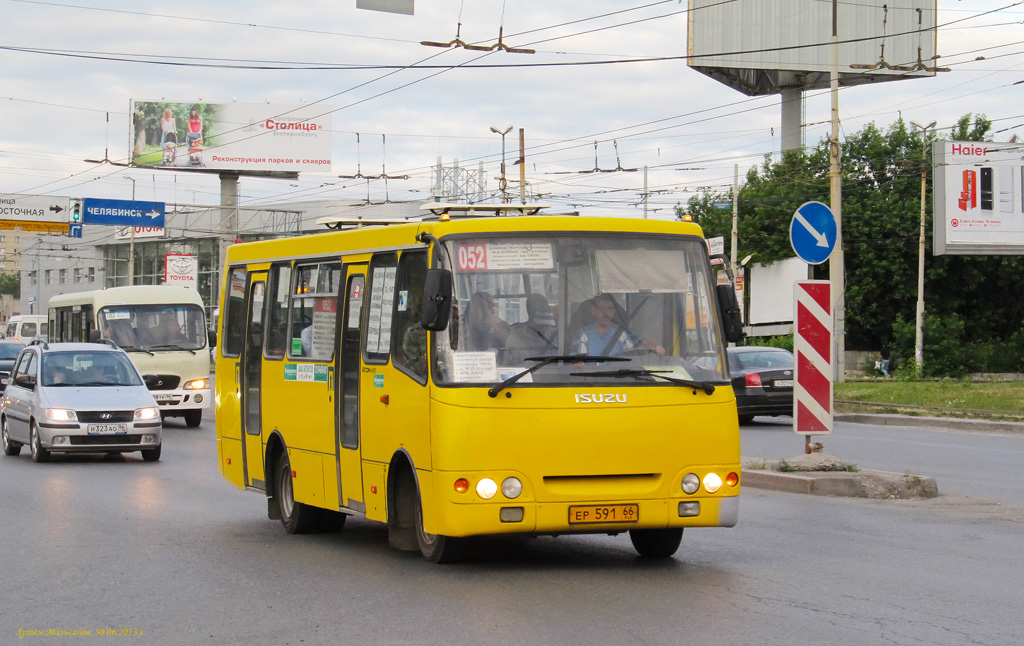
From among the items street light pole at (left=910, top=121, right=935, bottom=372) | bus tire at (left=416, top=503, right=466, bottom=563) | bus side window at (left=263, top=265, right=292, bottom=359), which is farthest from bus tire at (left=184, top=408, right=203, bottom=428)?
street light pole at (left=910, top=121, right=935, bottom=372)

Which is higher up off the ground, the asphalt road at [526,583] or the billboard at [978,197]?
the billboard at [978,197]

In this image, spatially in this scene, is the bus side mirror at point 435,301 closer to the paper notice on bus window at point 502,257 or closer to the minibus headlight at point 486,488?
the paper notice on bus window at point 502,257

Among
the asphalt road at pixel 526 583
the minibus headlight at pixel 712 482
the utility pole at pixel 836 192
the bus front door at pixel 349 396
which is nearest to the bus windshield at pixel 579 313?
the minibus headlight at pixel 712 482

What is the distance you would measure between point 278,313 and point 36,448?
30.7 feet

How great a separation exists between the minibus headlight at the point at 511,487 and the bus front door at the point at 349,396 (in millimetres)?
1758

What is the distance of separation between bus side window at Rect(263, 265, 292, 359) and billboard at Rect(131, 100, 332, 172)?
6600 centimetres

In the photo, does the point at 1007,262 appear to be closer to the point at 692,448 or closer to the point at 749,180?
the point at 749,180

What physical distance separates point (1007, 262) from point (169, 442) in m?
44.3

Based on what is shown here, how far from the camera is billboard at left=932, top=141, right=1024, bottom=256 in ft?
149

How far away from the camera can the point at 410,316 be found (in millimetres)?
9492

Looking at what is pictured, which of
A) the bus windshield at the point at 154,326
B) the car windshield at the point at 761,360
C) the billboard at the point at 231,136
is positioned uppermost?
the billboard at the point at 231,136

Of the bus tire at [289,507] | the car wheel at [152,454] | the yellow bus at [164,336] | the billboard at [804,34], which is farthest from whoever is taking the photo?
the billboard at [804,34]

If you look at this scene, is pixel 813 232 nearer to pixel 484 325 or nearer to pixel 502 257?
pixel 502 257

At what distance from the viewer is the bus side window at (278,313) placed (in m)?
11.8
